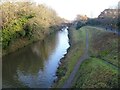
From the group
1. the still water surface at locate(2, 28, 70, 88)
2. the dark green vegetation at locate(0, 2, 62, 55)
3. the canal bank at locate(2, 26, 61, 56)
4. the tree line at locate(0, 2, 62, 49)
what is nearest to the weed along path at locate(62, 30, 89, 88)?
the still water surface at locate(2, 28, 70, 88)

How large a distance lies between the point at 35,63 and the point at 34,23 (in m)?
35.8

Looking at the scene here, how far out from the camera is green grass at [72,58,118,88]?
33.3m

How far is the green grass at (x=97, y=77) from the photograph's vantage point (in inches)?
1312

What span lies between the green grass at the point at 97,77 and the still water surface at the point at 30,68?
6.74 metres

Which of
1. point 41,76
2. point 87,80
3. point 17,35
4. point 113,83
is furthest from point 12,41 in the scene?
point 113,83

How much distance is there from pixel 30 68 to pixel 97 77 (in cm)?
2202

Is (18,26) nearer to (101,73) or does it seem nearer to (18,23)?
(18,23)

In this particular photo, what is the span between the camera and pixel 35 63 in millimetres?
60062

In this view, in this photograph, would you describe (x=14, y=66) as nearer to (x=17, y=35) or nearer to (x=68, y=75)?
(x=68, y=75)

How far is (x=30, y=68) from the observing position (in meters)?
55.2

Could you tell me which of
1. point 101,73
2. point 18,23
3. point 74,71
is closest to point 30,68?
point 74,71

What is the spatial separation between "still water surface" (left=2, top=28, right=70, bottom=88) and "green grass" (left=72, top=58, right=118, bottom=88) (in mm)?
6745

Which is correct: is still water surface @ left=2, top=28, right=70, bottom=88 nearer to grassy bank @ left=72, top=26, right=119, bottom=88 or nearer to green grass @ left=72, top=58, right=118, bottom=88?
green grass @ left=72, top=58, right=118, bottom=88

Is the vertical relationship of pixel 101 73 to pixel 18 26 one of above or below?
below
